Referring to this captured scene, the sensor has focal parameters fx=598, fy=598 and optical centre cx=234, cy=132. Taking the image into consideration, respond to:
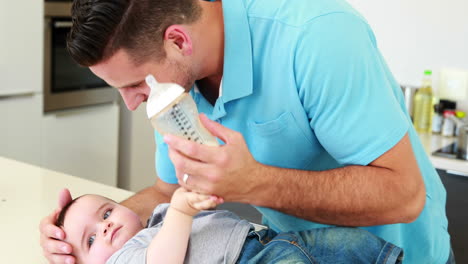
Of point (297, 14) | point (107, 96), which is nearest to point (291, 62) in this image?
point (297, 14)

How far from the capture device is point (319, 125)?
1.21 m

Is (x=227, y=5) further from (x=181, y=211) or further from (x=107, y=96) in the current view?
(x=107, y=96)

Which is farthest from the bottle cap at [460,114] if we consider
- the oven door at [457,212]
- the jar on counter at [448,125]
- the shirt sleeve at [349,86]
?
the shirt sleeve at [349,86]

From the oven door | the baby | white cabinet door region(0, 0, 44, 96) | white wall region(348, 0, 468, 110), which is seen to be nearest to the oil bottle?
white wall region(348, 0, 468, 110)

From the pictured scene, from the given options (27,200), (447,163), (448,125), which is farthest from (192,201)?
(448,125)

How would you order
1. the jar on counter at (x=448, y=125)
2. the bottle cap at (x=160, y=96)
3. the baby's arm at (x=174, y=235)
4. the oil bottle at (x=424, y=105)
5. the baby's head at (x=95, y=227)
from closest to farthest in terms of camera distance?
the bottle cap at (x=160, y=96), the baby's arm at (x=174, y=235), the baby's head at (x=95, y=227), the jar on counter at (x=448, y=125), the oil bottle at (x=424, y=105)

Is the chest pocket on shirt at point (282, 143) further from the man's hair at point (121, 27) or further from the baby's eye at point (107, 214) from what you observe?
the baby's eye at point (107, 214)

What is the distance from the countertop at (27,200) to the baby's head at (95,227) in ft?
0.28

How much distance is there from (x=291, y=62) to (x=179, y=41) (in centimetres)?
23

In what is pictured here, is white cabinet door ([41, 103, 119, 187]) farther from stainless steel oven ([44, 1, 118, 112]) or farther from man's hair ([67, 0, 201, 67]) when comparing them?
man's hair ([67, 0, 201, 67])

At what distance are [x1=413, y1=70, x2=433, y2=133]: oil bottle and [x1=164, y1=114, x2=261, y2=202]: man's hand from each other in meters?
2.01

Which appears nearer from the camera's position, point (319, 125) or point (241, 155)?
point (241, 155)

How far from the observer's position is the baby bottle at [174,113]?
3.10ft

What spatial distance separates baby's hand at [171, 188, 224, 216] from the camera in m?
1.02
